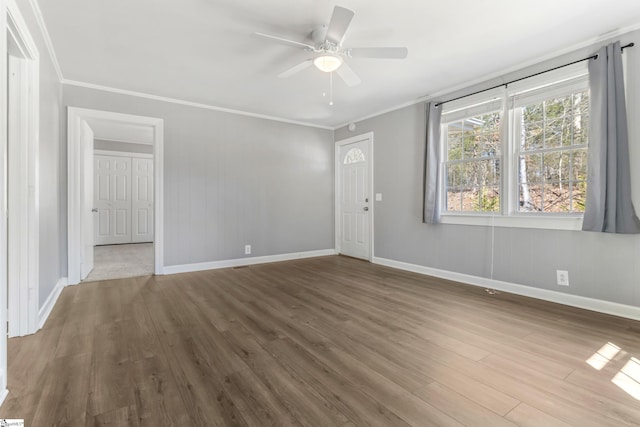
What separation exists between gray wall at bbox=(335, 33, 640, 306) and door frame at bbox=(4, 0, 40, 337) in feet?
13.8

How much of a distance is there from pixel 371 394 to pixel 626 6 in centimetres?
344

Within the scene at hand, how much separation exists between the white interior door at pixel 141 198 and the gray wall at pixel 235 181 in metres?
3.90

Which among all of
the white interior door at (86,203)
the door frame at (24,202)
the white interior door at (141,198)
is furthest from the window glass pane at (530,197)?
the white interior door at (141,198)

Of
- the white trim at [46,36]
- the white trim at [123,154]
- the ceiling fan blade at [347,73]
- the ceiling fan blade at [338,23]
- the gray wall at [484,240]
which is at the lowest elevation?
the gray wall at [484,240]

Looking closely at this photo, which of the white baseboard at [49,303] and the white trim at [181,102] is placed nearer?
the white baseboard at [49,303]

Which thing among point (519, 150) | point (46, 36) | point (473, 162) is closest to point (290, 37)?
point (46, 36)

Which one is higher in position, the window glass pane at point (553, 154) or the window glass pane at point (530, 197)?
the window glass pane at point (553, 154)

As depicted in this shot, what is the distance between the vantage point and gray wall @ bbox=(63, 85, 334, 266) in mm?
4352

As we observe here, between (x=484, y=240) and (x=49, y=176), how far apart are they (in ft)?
15.7

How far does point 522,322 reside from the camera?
257 cm

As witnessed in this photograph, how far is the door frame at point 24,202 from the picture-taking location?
224 cm

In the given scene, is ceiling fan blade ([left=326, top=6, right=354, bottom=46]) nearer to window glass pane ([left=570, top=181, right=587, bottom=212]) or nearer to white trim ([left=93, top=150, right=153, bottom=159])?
window glass pane ([left=570, top=181, right=587, bottom=212])

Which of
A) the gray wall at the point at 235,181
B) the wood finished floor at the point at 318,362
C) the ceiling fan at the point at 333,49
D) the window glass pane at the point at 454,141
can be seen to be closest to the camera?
the wood finished floor at the point at 318,362

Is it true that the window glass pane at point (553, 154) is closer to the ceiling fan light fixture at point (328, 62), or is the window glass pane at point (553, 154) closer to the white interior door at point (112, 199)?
the ceiling fan light fixture at point (328, 62)
